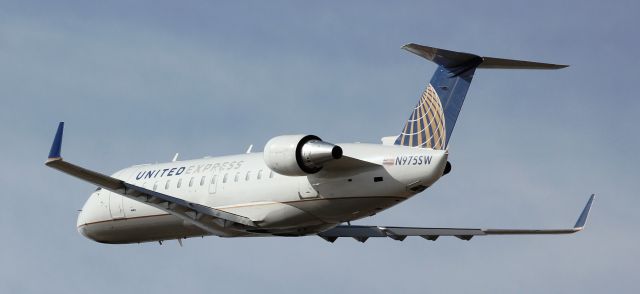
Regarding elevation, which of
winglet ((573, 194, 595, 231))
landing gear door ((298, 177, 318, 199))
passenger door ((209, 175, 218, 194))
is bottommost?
passenger door ((209, 175, 218, 194))

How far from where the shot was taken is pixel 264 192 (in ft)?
114

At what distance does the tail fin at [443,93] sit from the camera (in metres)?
32.0

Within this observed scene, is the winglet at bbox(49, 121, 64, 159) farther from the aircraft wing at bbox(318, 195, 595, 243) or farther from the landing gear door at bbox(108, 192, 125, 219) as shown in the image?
the aircraft wing at bbox(318, 195, 595, 243)

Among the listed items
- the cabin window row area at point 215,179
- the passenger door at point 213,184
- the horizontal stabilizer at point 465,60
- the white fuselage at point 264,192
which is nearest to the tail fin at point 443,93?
the horizontal stabilizer at point 465,60

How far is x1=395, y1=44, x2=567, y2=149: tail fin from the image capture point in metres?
32.0

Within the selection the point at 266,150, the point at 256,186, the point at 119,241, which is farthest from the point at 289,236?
the point at 119,241

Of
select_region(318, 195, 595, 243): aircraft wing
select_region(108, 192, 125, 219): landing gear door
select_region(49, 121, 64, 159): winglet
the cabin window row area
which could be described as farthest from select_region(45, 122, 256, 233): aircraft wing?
select_region(318, 195, 595, 243): aircraft wing

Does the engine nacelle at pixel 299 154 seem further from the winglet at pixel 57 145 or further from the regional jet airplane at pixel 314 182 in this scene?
the winglet at pixel 57 145

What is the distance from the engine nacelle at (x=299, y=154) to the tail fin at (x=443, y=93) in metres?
2.26

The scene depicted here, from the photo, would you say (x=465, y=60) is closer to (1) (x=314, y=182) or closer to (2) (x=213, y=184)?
(1) (x=314, y=182)

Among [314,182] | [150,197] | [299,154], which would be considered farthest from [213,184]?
[299,154]

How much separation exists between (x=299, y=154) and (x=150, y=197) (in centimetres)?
444

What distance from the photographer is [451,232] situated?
124ft

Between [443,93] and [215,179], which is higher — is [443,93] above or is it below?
above
